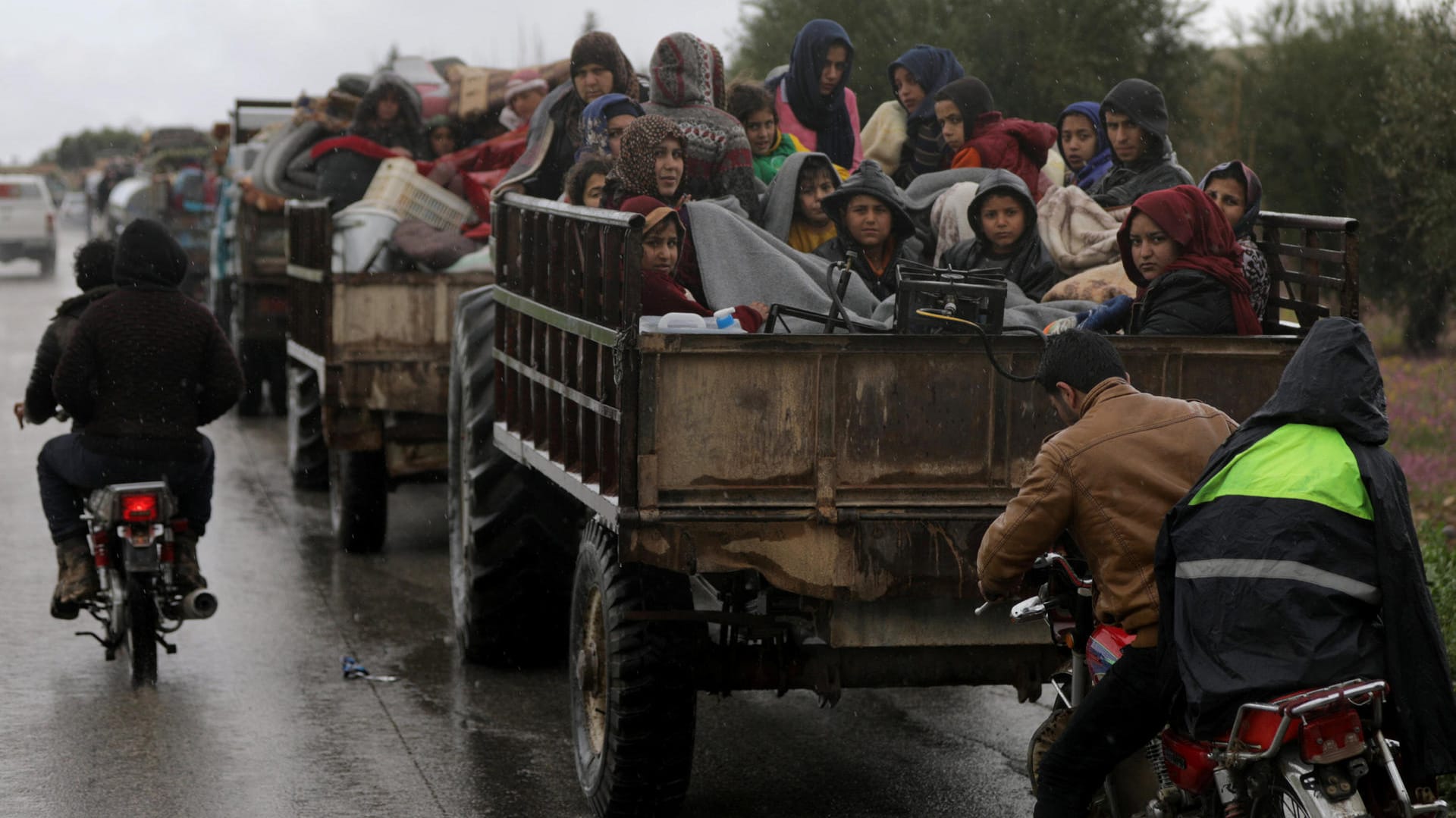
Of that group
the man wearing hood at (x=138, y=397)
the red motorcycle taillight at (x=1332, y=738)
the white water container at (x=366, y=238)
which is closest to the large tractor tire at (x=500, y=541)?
the man wearing hood at (x=138, y=397)

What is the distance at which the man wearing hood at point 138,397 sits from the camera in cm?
784

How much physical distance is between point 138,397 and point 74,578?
815mm

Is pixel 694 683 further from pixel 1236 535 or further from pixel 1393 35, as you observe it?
pixel 1393 35

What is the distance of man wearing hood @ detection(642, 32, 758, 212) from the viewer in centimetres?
823

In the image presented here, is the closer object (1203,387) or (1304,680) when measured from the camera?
(1304,680)

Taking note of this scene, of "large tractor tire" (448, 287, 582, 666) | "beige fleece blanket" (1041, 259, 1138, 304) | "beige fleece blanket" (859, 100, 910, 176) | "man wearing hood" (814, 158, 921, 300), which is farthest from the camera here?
"beige fleece blanket" (859, 100, 910, 176)

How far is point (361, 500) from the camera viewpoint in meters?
11.0

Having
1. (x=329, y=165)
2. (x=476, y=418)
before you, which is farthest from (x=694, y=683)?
(x=329, y=165)

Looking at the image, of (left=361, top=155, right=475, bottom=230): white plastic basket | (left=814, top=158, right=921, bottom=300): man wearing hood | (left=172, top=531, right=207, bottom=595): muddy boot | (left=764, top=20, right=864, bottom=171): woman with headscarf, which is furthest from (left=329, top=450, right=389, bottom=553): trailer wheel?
(left=814, top=158, right=921, bottom=300): man wearing hood

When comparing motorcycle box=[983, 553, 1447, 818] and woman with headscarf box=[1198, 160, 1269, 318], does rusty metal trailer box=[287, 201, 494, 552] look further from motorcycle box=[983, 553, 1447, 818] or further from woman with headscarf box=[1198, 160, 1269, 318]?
motorcycle box=[983, 553, 1447, 818]

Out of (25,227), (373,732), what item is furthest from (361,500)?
(25,227)

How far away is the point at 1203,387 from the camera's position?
5.74 m

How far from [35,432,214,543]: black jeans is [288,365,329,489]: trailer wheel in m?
3.67

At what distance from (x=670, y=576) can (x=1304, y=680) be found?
2214 mm
